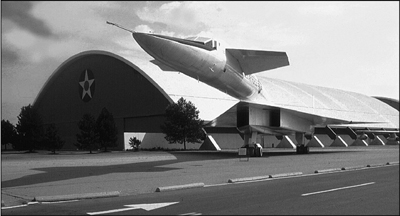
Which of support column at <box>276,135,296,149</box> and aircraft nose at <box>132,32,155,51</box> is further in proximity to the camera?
support column at <box>276,135,296,149</box>

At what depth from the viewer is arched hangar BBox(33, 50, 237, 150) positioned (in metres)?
53.0

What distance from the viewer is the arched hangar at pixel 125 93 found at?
174 ft

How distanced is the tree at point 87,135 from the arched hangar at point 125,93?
931 centimetres

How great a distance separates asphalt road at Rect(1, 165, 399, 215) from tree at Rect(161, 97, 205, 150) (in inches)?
1324

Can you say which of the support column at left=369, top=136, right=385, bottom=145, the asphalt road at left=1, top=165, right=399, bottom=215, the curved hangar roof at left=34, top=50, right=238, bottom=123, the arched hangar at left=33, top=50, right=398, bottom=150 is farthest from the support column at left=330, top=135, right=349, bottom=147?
the asphalt road at left=1, top=165, right=399, bottom=215

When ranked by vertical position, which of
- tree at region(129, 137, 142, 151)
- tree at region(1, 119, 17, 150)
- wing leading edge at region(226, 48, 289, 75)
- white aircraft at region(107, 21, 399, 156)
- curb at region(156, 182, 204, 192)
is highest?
wing leading edge at region(226, 48, 289, 75)

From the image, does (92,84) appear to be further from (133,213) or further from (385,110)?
(385,110)

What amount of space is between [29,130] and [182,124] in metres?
16.9

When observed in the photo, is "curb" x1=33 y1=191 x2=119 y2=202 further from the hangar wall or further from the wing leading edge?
the hangar wall

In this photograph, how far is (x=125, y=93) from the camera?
5578 cm

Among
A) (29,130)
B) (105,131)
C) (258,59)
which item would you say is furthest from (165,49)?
(29,130)

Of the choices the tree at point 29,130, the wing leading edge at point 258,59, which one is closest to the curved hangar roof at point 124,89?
the tree at point 29,130

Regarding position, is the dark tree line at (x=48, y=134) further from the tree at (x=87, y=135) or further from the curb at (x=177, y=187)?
the curb at (x=177, y=187)

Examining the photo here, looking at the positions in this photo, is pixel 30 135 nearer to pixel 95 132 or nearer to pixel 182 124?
pixel 95 132
